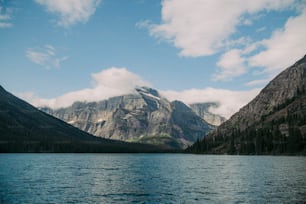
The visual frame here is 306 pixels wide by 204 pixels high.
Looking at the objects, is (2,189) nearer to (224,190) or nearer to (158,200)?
(158,200)

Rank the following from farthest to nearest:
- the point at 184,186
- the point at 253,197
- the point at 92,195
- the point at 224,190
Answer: the point at 184,186, the point at 224,190, the point at 92,195, the point at 253,197

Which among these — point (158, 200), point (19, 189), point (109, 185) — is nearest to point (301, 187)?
point (158, 200)

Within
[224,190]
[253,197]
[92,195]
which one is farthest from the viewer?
[224,190]

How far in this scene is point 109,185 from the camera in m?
83.8

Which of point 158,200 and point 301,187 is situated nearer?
point 158,200

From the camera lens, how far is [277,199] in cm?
6053

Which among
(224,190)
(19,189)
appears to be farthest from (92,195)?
(224,190)

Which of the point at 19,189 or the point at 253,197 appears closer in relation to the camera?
the point at 253,197

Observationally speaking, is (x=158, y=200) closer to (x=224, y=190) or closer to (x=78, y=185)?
(x=224, y=190)

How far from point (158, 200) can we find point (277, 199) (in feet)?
69.7

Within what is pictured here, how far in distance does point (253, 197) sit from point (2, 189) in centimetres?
5282

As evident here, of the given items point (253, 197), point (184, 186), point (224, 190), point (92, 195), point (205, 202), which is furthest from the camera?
point (184, 186)

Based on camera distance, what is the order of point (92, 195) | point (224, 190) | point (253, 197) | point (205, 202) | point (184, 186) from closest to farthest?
point (205, 202)
point (253, 197)
point (92, 195)
point (224, 190)
point (184, 186)

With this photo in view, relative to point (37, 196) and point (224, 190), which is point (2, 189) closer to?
point (37, 196)
